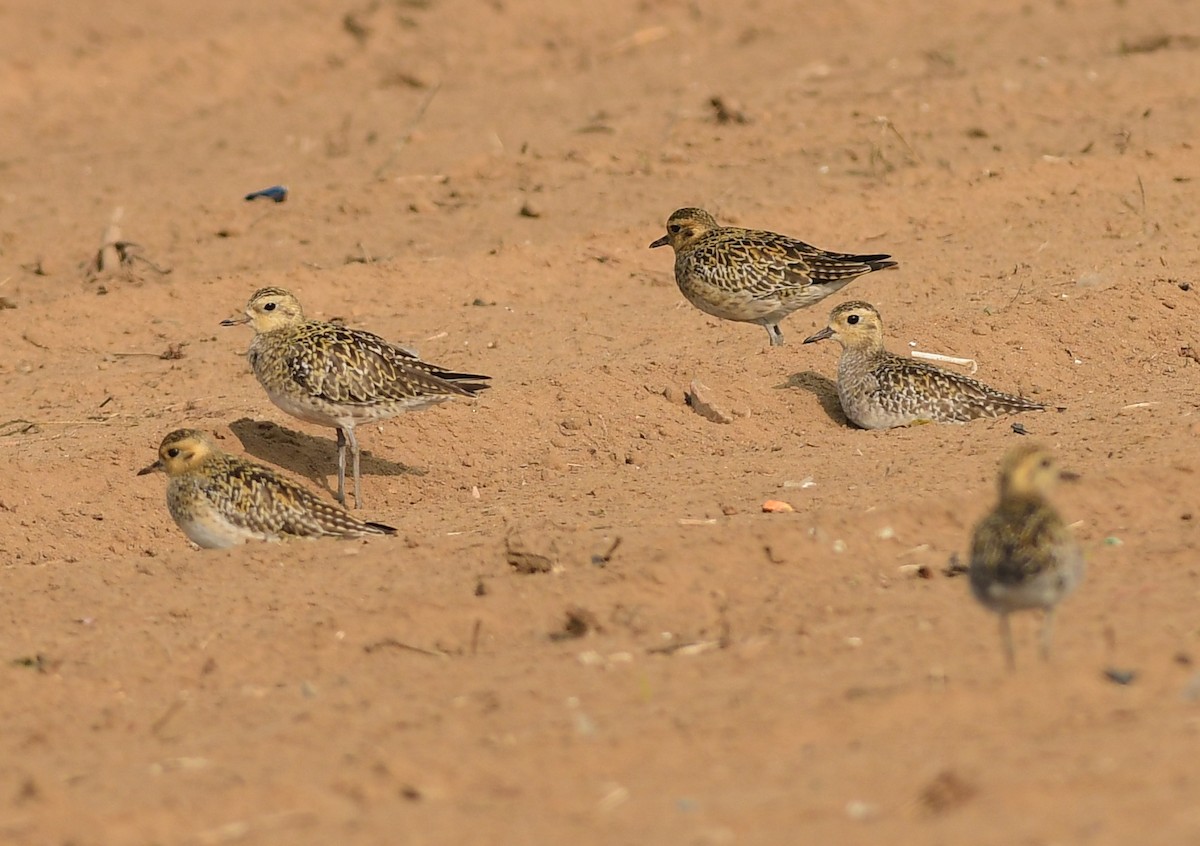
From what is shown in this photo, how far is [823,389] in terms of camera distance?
13367mm

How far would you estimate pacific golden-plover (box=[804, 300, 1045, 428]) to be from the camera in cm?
1228

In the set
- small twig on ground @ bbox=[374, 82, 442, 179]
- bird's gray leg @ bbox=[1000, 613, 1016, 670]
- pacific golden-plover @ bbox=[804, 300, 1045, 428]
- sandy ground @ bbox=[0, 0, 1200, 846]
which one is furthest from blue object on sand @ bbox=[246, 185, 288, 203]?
bird's gray leg @ bbox=[1000, 613, 1016, 670]

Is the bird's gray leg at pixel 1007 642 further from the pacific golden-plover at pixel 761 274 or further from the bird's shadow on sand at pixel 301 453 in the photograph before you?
the pacific golden-plover at pixel 761 274

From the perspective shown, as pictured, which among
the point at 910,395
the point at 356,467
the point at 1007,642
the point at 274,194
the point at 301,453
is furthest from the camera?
the point at 274,194

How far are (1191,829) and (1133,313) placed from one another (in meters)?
8.46

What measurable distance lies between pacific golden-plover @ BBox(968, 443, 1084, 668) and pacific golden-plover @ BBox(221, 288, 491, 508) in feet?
16.6

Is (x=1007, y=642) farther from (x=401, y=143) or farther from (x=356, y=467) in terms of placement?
(x=401, y=143)

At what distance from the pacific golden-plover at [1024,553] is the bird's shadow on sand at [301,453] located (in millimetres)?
5893

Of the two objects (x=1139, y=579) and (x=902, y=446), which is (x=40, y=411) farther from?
(x=1139, y=579)

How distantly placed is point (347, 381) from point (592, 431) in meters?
1.74

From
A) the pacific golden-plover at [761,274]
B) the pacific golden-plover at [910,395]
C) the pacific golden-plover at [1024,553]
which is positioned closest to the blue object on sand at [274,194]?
the pacific golden-plover at [761,274]

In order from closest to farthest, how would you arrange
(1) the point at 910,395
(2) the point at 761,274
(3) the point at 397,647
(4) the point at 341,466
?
(3) the point at 397,647
(4) the point at 341,466
(1) the point at 910,395
(2) the point at 761,274

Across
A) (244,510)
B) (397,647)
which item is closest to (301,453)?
(244,510)

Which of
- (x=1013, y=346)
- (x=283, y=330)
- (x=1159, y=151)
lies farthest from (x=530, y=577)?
(x=1159, y=151)
